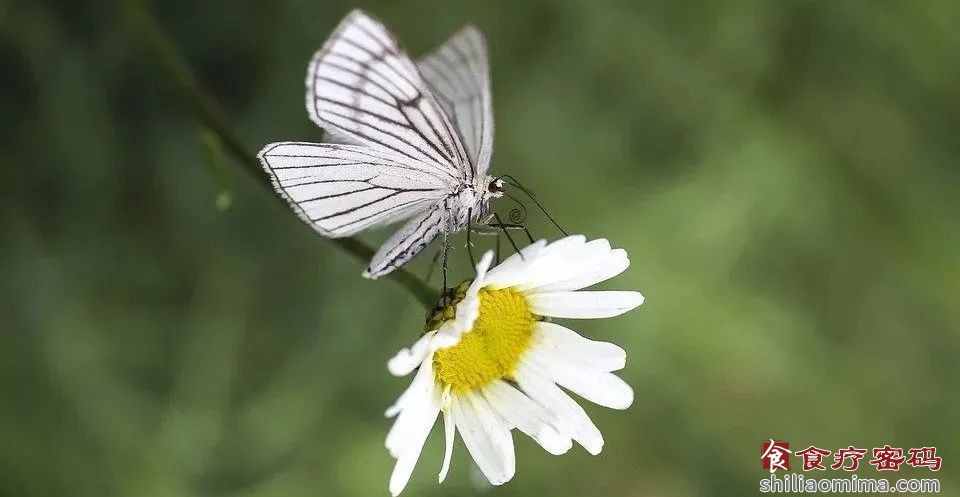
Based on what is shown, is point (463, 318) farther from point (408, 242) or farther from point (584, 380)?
point (584, 380)

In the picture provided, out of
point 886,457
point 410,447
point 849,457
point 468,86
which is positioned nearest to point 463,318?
point 410,447

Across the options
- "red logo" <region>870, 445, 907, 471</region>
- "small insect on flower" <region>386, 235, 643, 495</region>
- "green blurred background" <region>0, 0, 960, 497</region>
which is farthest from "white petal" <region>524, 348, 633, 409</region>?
"red logo" <region>870, 445, 907, 471</region>

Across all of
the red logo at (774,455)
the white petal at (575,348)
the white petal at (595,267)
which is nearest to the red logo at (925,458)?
the red logo at (774,455)

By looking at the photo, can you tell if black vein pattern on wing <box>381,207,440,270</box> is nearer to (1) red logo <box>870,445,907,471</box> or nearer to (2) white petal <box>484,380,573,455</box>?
(2) white petal <box>484,380,573,455</box>

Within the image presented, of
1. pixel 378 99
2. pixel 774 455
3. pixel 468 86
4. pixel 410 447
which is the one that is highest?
pixel 774 455

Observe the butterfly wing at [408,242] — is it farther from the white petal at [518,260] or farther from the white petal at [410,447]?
the white petal at [410,447]

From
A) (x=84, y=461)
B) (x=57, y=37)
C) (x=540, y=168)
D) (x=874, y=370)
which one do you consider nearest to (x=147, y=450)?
(x=84, y=461)
